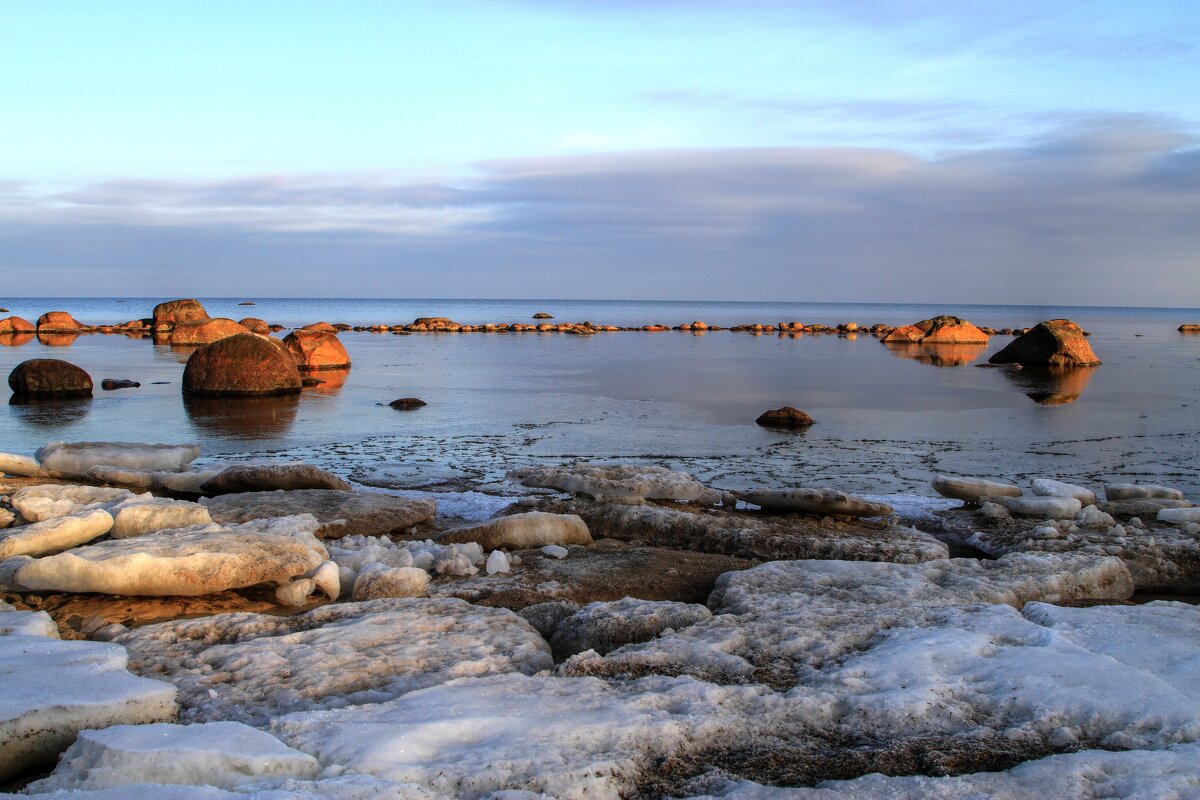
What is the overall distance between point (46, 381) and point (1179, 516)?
17381 mm

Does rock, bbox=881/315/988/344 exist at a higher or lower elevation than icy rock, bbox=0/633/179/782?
higher

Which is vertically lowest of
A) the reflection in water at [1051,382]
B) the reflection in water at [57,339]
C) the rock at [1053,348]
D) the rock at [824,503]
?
the rock at [824,503]

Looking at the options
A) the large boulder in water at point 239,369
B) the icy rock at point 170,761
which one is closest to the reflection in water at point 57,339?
the large boulder in water at point 239,369

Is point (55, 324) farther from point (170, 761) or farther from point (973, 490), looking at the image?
point (170, 761)

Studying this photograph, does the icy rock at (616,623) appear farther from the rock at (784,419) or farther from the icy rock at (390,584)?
the rock at (784,419)

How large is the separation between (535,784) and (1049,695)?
2.01 metres

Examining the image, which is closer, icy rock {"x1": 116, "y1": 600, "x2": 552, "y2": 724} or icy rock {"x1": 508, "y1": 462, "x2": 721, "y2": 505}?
icy rock {"x1": 116, "y1": 600, "x2": 552, "y2": 724}

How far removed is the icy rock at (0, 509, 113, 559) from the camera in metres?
5.44

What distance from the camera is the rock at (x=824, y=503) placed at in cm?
795

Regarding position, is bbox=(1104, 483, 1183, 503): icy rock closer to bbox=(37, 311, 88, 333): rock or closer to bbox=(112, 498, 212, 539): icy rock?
bbox=(112, 498, 212, 539): icy rock

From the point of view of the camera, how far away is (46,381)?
1667cm

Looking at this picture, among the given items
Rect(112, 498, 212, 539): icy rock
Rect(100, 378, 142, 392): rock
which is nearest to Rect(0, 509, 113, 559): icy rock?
Rect(112, 498, 212, 539): icy rock

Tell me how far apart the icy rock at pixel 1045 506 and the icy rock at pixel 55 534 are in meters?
7.12

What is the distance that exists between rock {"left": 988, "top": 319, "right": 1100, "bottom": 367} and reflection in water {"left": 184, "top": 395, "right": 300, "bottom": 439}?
21650 mm
